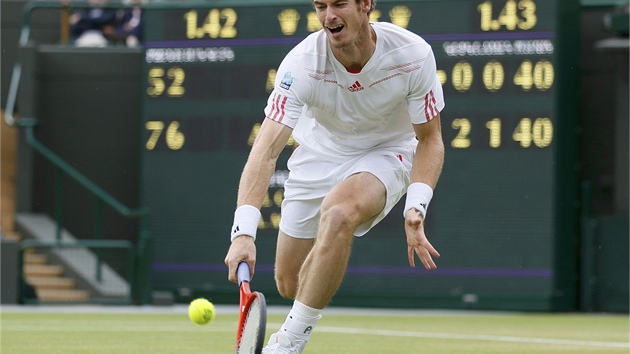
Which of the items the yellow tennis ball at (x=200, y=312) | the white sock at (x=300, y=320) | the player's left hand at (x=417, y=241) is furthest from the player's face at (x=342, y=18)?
the yellow tennis ball at (x=200, y=312)

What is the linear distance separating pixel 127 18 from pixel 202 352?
9.46 meters

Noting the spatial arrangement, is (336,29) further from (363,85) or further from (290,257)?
(290,257)

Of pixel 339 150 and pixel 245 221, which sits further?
pixel 339 150

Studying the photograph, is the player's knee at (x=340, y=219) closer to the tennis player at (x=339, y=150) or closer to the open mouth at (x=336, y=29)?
the tennis player at (x=339, y=150)

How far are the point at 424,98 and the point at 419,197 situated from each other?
0.57m

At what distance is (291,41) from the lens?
14.4 meters

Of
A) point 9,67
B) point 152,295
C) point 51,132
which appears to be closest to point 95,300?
point 152,295

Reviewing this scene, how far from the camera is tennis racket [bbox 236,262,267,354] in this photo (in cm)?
532

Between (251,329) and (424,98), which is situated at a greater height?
(424,98)

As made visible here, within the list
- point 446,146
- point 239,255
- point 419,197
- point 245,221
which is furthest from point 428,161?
point 446,146

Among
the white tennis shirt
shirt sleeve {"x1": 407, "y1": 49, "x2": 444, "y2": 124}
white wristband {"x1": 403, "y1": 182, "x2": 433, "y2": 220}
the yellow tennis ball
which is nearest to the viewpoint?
the yellow tennis ball

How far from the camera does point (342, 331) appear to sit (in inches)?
440

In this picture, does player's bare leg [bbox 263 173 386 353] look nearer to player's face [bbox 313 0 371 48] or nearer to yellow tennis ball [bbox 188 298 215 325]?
yellow tennis ball [bbox 188 298 215 325]

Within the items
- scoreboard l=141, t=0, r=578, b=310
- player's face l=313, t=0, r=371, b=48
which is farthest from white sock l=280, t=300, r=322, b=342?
scoreboard l=141, t=0, r=578, b=310
